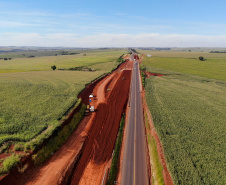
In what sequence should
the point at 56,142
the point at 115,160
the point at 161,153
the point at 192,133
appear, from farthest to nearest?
the point at 192,133 → the point at 56,142 → the point at 161,153 → the point at 115,160

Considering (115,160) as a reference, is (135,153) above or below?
above

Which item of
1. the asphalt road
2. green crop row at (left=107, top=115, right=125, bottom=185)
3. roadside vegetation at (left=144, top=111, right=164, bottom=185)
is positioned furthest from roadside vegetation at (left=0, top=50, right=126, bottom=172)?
roadside vegetation at (left=144, top=111, right=164, bottom=185)

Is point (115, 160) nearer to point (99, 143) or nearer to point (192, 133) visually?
point (99, 143)

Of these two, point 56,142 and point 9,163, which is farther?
point 56,142

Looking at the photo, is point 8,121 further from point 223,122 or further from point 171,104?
point 223,122

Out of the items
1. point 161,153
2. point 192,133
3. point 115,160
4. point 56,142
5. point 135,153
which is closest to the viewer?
point 115,160

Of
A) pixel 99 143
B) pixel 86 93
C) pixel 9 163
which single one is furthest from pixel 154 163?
pixel 86 93

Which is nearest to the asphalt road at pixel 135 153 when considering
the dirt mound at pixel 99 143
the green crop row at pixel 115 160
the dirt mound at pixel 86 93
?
the green crop row at pixel 115 160

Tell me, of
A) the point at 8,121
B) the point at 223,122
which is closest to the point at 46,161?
the point at 8,121
